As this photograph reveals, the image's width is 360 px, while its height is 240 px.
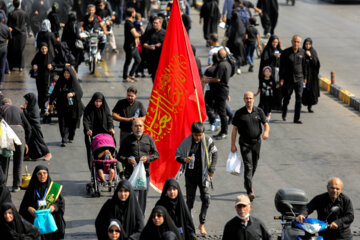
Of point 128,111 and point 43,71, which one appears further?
point 43,71

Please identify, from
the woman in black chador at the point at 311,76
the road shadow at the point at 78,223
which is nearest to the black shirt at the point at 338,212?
the road shadow at the point at 78,223

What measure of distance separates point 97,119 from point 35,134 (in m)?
1.66

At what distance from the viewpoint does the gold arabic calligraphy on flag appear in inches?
494

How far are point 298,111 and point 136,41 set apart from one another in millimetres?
4964

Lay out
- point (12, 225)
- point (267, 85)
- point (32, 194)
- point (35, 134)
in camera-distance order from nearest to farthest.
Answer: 1. point (12, 225)
2. point (32, 194)
3. point (35, 134)
4. point (267, 85)

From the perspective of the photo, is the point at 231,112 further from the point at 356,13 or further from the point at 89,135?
the point at 356,13

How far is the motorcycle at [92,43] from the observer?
22194 mm

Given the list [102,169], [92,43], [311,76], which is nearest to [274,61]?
[311,76]

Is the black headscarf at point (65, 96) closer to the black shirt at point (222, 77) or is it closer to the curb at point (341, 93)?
the black shirt at point (222, 77)

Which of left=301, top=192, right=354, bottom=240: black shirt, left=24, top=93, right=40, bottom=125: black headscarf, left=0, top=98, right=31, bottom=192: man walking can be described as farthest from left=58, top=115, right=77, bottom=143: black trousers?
left=301, top=192, right=354, bottom=240: black shirt

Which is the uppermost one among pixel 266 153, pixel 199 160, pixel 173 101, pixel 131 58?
pixel 173 101

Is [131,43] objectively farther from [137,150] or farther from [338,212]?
[338,212]

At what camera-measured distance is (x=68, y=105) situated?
16453 mm

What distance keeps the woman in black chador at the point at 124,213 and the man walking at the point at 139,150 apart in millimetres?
1838
